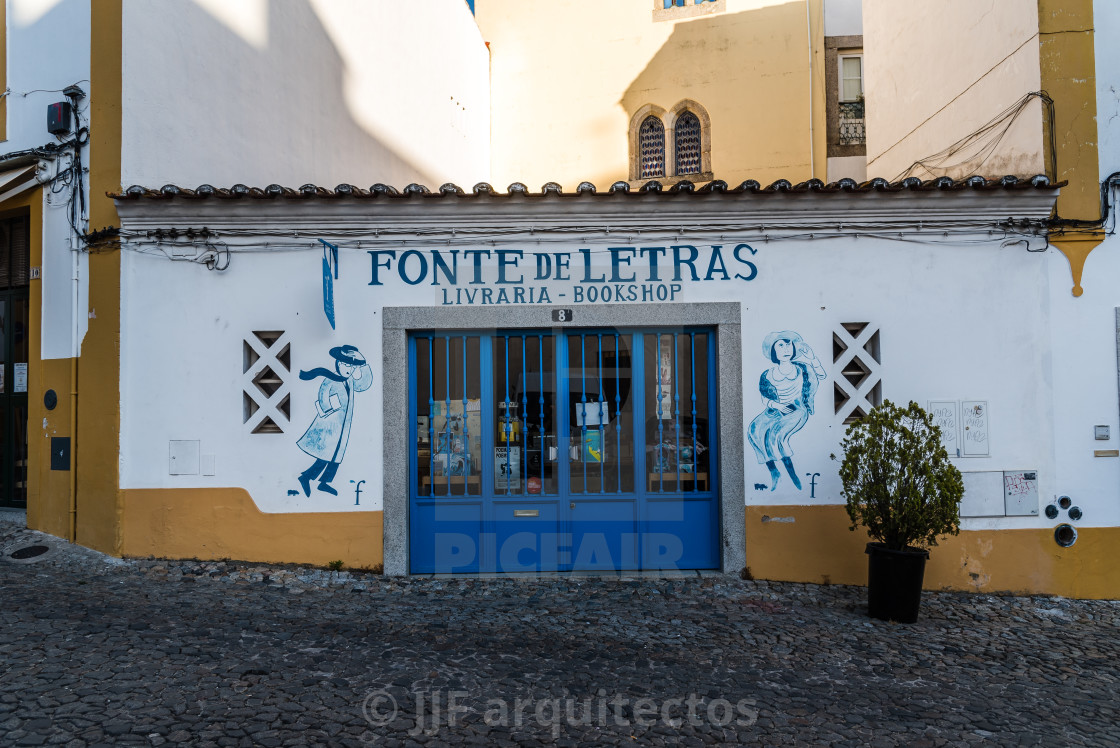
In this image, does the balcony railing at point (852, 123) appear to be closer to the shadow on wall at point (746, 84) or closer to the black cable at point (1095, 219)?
the shadow on wall at point (746, 84)

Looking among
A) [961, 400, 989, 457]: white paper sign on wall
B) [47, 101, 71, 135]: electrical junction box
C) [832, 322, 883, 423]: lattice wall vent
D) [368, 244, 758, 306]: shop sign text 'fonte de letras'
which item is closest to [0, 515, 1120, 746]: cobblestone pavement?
[961, 400, 989, 457]: white paper sign on wall

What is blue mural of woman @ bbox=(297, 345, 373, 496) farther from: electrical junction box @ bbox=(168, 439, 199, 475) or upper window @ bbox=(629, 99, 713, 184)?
upper window @ bbox=(629, 99, 713, 184)

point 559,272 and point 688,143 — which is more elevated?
point 688,143

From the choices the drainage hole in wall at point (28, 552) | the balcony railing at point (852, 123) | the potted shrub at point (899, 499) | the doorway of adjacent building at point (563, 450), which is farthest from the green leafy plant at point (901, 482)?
the balcony railing at point (852, 123)

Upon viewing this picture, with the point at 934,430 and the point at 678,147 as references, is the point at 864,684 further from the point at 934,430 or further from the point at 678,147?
the point at 678,147

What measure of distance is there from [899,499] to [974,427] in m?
1.53

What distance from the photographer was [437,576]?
678 centimetres

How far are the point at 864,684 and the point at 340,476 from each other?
451 cm

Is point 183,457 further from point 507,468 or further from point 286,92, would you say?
point 286,92

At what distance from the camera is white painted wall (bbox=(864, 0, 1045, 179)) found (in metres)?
6.95

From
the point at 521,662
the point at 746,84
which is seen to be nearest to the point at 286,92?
the point at 521,662

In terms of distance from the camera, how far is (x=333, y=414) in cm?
671

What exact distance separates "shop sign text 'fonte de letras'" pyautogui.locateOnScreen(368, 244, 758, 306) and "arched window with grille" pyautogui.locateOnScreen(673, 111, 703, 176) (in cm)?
1023

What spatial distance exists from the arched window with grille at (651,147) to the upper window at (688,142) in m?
0.36
